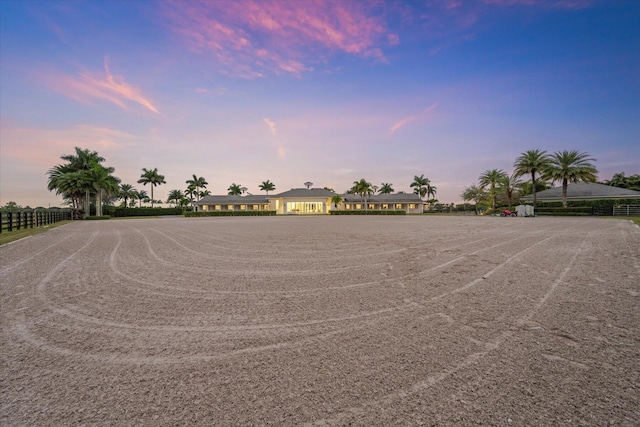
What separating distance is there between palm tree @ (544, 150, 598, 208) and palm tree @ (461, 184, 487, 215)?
19.7 meters

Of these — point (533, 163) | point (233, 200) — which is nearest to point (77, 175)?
point (233, 200)

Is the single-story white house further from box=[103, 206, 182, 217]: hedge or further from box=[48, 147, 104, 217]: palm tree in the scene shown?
box=[48, 147, 104, 217]: palm tree

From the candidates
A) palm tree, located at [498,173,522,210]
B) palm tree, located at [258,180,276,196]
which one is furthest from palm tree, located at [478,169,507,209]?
palm tree, located at [258,180,276,196]

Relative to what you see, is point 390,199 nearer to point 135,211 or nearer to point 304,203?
point 304,203

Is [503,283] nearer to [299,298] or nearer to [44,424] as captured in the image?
[299,298]

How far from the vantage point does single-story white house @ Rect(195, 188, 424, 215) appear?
5712 cm

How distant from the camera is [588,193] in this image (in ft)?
147

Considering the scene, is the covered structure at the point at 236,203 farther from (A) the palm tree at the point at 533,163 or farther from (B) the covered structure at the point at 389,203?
(A) the palm tree at the point at 533,163

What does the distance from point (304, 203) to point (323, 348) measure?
54.7 m

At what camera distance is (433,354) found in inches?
98.0

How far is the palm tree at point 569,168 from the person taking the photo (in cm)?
3844

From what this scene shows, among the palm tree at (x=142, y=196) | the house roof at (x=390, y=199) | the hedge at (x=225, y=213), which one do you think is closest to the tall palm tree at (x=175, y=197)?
the palm tree at (x=142, y=196)

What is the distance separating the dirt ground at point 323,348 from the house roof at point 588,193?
54545mm

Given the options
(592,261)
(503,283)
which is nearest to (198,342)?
(503,283)
